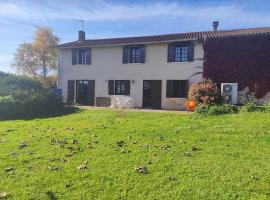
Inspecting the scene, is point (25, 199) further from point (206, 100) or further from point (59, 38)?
point (59, 38)

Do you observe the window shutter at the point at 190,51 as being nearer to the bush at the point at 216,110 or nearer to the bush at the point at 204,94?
→ the bush at the point at 204,94

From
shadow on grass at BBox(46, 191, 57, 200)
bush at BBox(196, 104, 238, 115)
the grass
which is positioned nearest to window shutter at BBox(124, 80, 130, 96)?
bush at BBox(196, 104, 238, 115)

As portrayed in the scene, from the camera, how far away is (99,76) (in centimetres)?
2459

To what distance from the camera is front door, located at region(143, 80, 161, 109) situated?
874 inches

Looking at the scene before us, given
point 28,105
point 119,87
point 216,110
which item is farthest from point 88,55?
point 216,110

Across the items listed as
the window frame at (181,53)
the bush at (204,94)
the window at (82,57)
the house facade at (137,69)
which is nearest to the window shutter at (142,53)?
the house facade at (137,69)

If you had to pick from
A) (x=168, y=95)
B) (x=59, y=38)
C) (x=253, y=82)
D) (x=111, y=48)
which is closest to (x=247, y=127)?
(x=253, y=82)

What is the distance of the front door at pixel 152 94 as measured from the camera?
22203 millimetres

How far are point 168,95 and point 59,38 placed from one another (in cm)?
2920

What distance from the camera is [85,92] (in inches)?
998

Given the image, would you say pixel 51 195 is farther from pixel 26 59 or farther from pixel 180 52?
pixel 26 59

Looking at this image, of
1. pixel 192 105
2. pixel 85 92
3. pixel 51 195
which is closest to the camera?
pixel 51 195

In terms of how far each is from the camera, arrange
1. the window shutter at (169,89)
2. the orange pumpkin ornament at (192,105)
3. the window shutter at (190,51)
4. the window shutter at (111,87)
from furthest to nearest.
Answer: the window shutter at (111,87) → the window shutter at (169,89) → the window shutter at (190,51) → the orange pumpkin ornament at (192,105)

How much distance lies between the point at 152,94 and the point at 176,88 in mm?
1887
